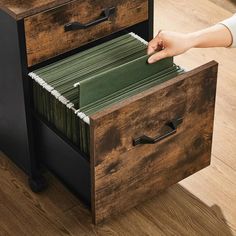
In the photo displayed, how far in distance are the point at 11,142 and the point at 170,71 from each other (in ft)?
1.60

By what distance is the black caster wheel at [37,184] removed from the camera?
1.95 meters

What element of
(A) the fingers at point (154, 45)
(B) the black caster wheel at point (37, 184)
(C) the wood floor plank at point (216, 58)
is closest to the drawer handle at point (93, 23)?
(A) the fingers at point (154, 45)

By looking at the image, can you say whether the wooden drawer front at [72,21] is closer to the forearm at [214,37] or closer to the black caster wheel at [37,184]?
the forearm at [214,37]

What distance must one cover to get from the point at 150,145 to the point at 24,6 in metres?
0.43

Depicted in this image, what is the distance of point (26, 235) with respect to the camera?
1.84 meters

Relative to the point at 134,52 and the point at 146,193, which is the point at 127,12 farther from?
the point at 146,193

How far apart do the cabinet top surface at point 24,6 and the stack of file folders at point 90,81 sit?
0.16m

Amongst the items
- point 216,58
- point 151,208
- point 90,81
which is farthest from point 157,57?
point 216,58

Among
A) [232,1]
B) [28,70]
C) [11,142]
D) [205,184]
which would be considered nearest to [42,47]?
[28,70]

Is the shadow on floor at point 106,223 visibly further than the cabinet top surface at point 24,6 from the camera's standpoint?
Yes

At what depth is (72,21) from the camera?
1764 mm

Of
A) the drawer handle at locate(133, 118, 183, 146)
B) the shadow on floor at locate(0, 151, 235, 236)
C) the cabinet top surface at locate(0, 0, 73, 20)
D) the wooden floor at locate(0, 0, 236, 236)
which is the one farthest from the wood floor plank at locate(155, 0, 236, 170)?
the cabinet top surface at locate(0, 0, 73, 20)

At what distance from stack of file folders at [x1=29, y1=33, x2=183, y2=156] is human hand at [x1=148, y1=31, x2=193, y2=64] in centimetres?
3

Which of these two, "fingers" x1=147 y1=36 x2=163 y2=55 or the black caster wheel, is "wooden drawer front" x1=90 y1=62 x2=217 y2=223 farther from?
the black caster wheel
